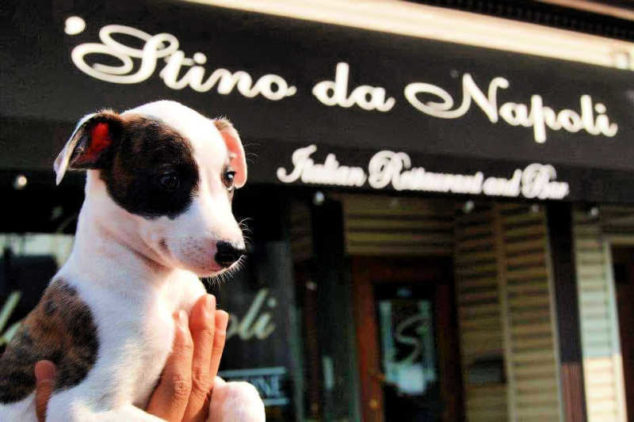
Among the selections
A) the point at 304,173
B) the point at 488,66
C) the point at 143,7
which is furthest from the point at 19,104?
the point at 488,66

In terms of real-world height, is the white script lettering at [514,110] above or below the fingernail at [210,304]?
above

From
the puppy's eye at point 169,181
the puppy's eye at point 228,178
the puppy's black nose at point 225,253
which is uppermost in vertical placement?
the puppy's eye at point 228,178

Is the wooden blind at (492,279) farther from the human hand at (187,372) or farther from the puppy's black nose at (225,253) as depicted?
the puppy's black nose at (225,253)

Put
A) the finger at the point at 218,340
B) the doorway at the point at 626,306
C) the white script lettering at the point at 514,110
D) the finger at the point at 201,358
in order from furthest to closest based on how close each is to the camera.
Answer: the doorway at the point at 626,306 → the white script lettering at the point at 514,110 → the finger at the point at 218,340 → the finger at the point at 201,358

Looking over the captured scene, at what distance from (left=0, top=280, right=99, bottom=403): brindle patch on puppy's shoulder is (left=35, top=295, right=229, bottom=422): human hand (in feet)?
0.11

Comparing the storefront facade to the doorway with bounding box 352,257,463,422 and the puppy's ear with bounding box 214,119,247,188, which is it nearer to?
the doorway with bounding box 352,257,463,422

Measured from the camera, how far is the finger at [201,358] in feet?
5.76

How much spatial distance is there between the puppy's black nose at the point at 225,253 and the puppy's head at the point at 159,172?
0.06 feet

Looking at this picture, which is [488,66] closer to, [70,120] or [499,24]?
[499,24]

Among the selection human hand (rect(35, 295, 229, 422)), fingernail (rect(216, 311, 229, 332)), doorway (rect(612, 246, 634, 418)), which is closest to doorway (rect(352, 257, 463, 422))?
doorway (rect(612, 246, 634, 418))

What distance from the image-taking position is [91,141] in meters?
1.63

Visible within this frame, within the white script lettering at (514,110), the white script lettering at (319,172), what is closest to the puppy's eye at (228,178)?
the white script lettering at (319,172)

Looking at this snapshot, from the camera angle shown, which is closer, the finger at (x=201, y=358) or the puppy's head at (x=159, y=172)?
the puppy's head at (x=159, y=172)

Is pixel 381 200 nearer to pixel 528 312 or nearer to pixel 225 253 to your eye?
pixel 528 312
